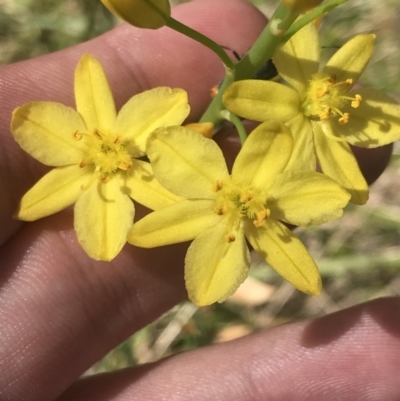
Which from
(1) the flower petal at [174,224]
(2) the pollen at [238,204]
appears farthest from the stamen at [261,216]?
(1) the flower petal at [174,224]

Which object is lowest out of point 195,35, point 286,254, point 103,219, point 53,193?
point 286,254

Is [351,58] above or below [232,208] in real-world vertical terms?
above

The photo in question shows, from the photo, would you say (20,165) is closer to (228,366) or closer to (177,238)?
(177,238)

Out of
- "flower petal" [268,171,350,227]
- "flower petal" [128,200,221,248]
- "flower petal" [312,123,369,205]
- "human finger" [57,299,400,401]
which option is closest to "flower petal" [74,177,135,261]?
"flower petal" [128,200,221,248]

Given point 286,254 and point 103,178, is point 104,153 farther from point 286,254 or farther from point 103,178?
point 286,254

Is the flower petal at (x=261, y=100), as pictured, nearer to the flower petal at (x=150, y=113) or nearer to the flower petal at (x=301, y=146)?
the flower petal at (x=301, y=146)

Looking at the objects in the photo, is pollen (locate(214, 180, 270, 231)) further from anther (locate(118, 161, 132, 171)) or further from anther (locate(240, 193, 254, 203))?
anther (locate(118, 161, 132, 171))

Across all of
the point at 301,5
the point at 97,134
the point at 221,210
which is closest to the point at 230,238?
the point at 221,210

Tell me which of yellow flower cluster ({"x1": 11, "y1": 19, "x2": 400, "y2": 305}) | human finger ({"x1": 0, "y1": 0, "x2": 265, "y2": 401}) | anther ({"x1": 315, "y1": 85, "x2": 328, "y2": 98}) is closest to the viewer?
yellow flower cluster ({"x1": 11, "y1": 19, "x2": 400, "y2": 305})
